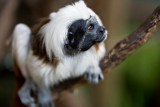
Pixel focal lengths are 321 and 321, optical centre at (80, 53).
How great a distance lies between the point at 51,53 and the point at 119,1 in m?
2.10

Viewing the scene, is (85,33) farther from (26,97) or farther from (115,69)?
(115,69)

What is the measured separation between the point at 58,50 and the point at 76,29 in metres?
0.23

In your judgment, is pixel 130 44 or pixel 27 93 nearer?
pixel 130 44

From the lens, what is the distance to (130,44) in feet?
7.87

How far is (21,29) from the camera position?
9.68ft

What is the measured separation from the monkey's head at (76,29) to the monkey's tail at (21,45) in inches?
27.7

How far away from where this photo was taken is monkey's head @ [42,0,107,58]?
2.12 meters

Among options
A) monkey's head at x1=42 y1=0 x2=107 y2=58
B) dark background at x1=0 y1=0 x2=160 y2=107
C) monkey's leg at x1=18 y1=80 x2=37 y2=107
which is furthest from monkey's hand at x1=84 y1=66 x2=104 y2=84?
dark background at x1=0 y1=0 x2=160 y2=107

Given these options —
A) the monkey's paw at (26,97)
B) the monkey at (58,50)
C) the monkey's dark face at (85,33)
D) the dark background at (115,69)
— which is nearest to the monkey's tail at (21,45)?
the monkey at (58,50)

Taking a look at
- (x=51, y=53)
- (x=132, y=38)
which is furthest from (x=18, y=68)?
(x=132, y=38)

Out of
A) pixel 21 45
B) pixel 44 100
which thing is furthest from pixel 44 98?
pixel 21 45

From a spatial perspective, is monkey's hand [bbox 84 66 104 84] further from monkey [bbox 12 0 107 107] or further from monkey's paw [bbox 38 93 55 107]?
monkey's paw [bbox 38 93 55 107]

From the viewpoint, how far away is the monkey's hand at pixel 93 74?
2.64m

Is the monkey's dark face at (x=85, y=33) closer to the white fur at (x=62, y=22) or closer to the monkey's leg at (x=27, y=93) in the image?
the white fur at (x=62, y=22)
